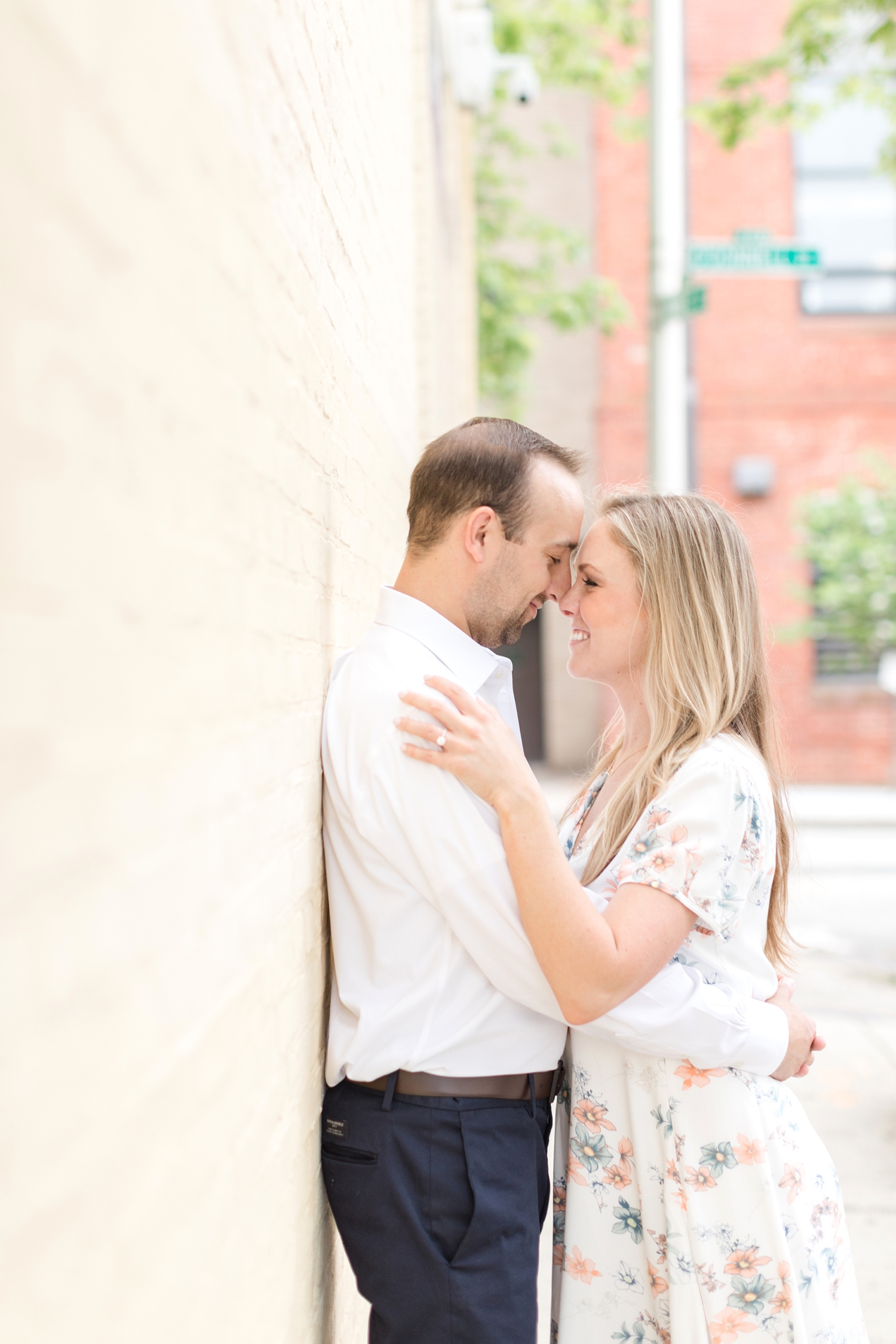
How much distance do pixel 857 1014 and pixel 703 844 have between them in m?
5.05

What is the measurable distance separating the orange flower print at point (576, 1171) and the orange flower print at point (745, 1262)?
11.0 inches

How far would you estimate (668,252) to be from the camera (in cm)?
672

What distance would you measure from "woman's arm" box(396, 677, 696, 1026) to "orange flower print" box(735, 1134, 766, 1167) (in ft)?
1.21

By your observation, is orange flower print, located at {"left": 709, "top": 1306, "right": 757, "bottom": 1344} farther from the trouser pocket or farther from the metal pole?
the metal pole

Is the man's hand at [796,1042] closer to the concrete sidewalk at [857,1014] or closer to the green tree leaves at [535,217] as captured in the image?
the concrete sidewalk at [857,1014]

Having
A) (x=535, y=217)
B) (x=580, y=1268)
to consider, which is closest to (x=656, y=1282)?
(x=580, y=1268)

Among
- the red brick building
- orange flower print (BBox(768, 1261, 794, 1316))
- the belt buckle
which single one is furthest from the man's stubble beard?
the red brick building

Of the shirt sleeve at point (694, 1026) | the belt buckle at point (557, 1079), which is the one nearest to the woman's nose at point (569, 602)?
the shirt sleeve at point (694, 1026)

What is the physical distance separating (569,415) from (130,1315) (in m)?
15.9

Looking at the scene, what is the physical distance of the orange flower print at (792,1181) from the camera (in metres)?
2.00

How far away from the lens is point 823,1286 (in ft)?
6.59

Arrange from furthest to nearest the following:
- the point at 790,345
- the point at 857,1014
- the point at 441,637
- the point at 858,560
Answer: the point at 790,345
the point at 858,560
the point at 857,1014
the point at 441,637

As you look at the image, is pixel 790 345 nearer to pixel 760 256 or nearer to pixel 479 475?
pixel 760 256

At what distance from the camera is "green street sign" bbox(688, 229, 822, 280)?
21.5 ft
